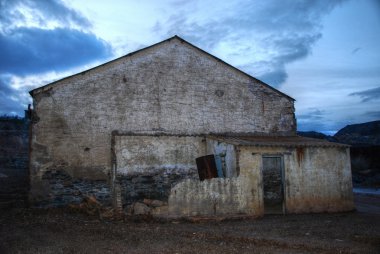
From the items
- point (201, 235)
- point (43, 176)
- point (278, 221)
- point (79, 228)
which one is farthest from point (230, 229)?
point (43, 176)

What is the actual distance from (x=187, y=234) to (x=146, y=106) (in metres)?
7.42

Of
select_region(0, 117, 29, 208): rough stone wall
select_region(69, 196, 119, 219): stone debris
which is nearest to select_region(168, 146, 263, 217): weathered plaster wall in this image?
select_region(69, 196, 119, 219): stone debris

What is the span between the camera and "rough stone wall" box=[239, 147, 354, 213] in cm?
1341

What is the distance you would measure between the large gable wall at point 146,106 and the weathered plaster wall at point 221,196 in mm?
4000

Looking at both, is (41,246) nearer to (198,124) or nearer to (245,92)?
(198,124)

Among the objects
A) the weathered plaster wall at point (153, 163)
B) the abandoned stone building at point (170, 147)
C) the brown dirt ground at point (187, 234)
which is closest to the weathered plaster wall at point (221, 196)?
the abandoned stone building at point (170, 147)

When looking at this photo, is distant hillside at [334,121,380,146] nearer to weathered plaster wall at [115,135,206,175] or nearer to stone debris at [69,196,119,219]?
weathered plaster wall at [115,135,206,175]

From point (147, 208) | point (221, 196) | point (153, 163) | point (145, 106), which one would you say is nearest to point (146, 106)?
point (145, 106)

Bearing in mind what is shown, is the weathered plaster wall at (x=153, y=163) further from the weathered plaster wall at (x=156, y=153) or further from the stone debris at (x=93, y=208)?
the stone debris at (x=93, y=208)

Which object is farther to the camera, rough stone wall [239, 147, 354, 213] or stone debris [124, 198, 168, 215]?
rough stone wall [239, 147, 354, 213]

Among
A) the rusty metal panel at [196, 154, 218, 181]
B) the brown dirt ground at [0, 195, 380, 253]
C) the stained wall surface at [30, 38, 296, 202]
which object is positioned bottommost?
the brown dirt ground at [0, 195, 380, 253]

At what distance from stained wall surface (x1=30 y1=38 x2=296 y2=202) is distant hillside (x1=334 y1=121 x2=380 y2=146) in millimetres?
20542

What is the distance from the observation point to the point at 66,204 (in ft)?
45.0

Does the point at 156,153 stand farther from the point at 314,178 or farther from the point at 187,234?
the point at 314,178
